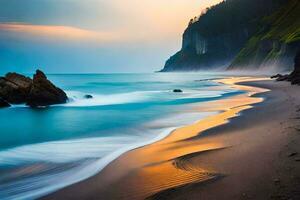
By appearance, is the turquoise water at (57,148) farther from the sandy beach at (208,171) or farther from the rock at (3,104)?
the rock at (3,104)

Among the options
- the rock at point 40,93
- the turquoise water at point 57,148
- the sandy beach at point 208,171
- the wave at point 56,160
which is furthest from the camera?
the rock at point 40,93

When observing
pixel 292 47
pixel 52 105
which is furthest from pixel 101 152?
pixel 292 47

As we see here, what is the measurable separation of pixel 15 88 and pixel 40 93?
3.01 meters

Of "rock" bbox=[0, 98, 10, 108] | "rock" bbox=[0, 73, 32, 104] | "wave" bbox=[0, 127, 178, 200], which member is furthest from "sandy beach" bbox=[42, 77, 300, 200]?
"rock" bbox=[0, 73, 32, 104]

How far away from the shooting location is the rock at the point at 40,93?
2904cm

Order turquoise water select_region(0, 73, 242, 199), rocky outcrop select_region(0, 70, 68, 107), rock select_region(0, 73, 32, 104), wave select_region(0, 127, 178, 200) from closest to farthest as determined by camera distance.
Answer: wave select_region(0, 127, 178, 200) → turquoise water select_region(0, 73, 242, 199) → rocky outcrop select_region(0, 70, 68, 107) → rock select_region(0, 73, 32, 104)

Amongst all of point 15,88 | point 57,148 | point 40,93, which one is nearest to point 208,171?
point 57,148

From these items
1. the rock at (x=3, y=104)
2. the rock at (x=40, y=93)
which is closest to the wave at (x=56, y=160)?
the rock at (x=40, y=93)

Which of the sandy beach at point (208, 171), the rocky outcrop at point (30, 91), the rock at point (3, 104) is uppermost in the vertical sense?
the rocky outcrop at point (30, 91)

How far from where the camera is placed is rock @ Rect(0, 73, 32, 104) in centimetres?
3017

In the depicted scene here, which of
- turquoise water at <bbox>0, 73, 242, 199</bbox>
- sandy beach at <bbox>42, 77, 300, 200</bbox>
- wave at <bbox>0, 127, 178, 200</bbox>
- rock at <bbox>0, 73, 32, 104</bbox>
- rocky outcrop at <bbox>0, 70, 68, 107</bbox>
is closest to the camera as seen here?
sandy beach at <bbox>42, 77, 300, 200</bbox>

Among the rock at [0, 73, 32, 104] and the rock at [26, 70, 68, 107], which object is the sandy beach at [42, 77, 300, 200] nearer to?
the rock at [26, 70, 68, 107]

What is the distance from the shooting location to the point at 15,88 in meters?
30.7

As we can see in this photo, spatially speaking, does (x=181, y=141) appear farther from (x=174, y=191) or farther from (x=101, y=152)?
(x=174, y=191)
